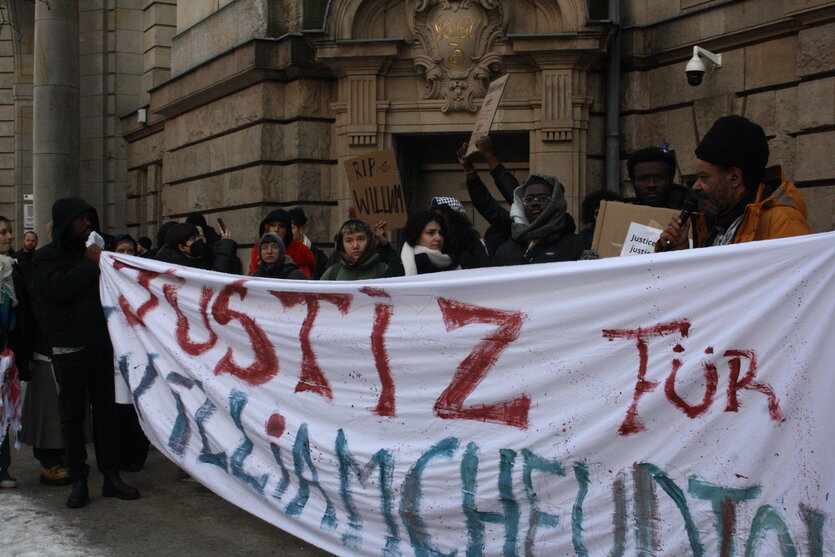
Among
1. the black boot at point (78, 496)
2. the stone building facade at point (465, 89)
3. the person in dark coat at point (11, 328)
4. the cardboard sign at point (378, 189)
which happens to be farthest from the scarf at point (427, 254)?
the stone building facade at point (465, 89)

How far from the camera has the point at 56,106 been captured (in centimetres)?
1731

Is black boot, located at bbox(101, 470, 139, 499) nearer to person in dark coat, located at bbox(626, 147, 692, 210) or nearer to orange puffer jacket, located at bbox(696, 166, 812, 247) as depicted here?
person in dark coat, located at bbox(626, 147, 692, 210)

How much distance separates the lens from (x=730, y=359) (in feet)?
10.2

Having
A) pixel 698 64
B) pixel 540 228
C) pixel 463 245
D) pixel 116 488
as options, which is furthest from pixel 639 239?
pixel 698 64

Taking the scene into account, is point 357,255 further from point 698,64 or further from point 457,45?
point 457,45

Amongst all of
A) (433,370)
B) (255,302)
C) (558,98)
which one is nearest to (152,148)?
(558,98)

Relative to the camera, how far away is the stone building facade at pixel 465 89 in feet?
29.1

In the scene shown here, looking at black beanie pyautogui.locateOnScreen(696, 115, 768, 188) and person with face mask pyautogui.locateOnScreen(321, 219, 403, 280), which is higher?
black beanie pyautogui.locateOnScreen(696, 115, 768, 188)

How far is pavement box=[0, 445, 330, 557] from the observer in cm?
452

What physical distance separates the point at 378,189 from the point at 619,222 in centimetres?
301

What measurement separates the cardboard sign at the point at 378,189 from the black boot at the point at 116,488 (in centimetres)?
274

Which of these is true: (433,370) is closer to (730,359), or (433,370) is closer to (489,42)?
(730,359)

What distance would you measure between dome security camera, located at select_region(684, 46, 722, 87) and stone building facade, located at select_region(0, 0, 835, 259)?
7.0 inches

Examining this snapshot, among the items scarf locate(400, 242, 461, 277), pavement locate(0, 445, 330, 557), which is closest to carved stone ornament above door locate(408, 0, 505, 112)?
scarf locate(400, 242, 461, 277)
